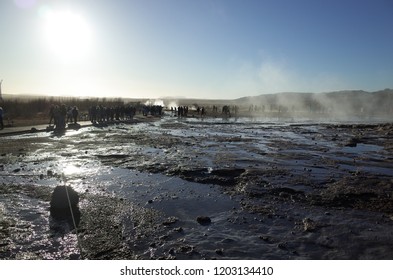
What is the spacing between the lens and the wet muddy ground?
6.02 metres

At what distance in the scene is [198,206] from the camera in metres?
8.58

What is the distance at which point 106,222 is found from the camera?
7180 millimetres

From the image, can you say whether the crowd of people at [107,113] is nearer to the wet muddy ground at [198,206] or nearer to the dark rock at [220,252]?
the wet muddy ground at [198,206]

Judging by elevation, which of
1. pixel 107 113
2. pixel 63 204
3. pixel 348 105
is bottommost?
pixel 63 204

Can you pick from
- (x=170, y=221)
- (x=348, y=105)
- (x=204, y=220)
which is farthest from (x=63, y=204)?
(x=348, y=105)

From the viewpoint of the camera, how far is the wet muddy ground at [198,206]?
19.7ft

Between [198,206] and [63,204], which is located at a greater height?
[63,204]

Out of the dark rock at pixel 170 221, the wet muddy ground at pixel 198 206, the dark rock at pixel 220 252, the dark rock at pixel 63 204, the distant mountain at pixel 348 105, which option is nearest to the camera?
the dark rock at pixel 220 252

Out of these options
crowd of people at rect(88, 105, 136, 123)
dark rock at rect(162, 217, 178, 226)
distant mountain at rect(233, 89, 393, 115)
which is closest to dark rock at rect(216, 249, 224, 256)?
dark rock at rect(162, 217, 178, 226)

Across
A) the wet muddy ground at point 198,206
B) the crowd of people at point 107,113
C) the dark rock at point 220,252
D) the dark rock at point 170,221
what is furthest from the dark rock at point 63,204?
the crowd of people at point 107,113

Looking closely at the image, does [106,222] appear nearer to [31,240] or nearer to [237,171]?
[31,240]

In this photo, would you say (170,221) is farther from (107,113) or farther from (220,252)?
(107,113)

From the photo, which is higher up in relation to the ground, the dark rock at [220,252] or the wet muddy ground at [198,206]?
the wet muddy ground at [198,206]

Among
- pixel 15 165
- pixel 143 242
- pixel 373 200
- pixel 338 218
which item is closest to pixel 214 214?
pixel 143 242
